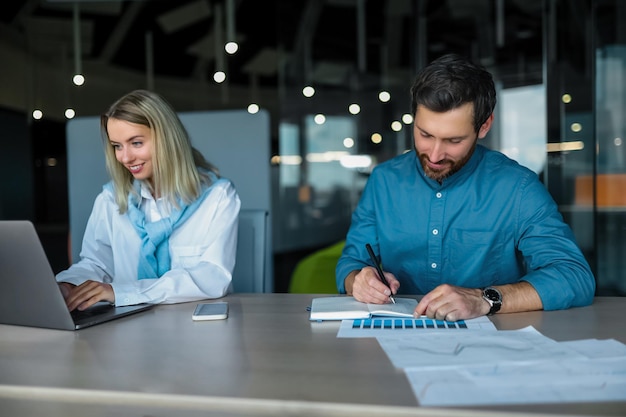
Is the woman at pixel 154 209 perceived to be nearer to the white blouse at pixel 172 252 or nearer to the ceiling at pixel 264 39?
the white blouse at pixel 172 252

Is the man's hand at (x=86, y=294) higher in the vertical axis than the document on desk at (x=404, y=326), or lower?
higher

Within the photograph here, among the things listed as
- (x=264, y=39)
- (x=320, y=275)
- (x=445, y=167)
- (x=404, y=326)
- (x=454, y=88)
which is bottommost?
(x=320, y=275)

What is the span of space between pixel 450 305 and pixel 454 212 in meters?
0.61

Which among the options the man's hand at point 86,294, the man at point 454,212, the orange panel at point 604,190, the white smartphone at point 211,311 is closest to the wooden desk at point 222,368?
the white smartphone at point 211,311

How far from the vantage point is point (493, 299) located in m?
1.36

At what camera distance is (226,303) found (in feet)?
4.98

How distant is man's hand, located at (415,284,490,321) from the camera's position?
1275 mm

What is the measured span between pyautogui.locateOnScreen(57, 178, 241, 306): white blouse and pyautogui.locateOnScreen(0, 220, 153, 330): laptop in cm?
20

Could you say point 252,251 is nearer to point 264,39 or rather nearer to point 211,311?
point 211,311

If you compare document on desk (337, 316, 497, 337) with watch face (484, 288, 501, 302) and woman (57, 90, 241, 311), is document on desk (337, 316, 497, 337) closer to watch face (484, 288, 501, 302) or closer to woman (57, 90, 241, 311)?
watch face (484, 288, 501, 302)

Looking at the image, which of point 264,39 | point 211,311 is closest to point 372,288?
point 211,311

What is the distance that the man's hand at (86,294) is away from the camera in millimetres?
1481

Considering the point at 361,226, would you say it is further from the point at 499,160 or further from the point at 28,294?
the point at 28,294

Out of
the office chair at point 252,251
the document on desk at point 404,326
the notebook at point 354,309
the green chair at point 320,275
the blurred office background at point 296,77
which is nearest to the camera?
the document on desk at point 404,326
